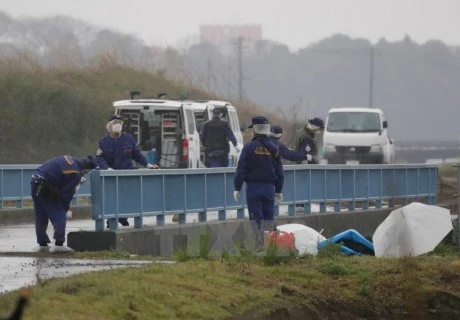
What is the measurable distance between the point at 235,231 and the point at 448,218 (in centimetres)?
319

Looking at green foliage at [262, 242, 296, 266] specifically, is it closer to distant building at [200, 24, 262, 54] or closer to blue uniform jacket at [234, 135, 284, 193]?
blue uniform jacket at [234, 135, 284, 193]

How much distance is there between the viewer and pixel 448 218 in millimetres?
21109

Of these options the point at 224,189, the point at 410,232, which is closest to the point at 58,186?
the point at 410,232

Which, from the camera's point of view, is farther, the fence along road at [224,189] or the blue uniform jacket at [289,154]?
the blue uniform jacket at [289,154]

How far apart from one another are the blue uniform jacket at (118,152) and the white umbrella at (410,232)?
4.98 meters

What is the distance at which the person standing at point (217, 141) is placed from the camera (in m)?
32.7

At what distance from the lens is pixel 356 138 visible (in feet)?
149

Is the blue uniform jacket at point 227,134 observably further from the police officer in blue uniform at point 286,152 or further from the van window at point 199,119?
the police officer in blue uniform at point 286,152

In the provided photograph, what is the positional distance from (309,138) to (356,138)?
56.7 feet

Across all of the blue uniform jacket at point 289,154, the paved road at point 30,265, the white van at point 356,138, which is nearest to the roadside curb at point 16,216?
the blue uniform jacket at point 289,154

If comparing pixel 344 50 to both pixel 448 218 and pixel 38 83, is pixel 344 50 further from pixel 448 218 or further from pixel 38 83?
pixel 448 218

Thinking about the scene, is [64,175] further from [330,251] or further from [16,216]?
[16,216]

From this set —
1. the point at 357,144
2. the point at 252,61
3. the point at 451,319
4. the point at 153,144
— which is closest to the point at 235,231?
the point at 451,319

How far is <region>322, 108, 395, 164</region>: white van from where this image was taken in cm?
4541
